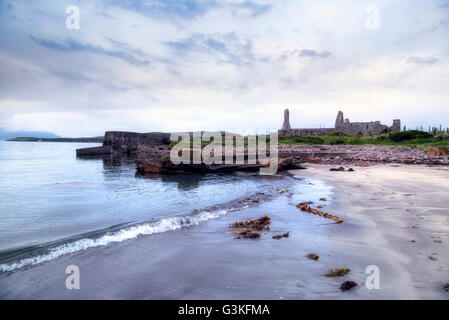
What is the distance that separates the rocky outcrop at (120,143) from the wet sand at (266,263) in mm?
41302

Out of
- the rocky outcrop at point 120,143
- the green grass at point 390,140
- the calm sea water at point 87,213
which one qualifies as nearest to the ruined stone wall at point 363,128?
the green grass at point 390,140

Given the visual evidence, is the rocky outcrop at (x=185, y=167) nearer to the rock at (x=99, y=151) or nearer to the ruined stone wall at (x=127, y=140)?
the rock at (x=99, y=151)

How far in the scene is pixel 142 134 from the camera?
48.4m

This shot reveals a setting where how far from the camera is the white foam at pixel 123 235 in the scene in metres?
4.20

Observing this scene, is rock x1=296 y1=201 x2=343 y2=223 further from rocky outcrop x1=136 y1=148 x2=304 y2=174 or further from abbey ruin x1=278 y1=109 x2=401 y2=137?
abbey ruin x1=278 y1=109 x2=401 y2=137

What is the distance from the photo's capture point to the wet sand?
316 cm

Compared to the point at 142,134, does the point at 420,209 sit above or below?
below

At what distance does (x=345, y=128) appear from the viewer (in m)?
46.6

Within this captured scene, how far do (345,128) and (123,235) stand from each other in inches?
1910

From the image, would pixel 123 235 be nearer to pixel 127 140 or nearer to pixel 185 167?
pixel 185 167

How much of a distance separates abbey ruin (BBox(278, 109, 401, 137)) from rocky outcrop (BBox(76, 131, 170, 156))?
1047 inches
